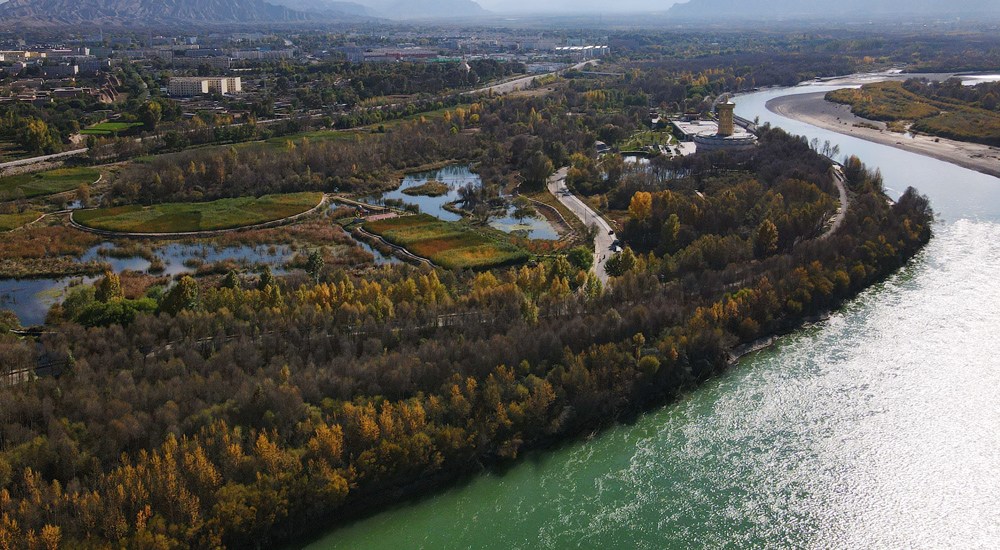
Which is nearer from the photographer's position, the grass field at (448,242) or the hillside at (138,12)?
the grass field at (448,242)

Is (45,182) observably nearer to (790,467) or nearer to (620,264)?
(620,264)

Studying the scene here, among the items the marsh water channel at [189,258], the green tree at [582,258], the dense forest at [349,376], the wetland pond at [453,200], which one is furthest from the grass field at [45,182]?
the green tree at [582,258]

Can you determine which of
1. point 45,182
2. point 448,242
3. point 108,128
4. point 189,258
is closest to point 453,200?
A: point 448,242

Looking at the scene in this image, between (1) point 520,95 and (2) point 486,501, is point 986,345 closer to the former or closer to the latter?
(2) point 486,501

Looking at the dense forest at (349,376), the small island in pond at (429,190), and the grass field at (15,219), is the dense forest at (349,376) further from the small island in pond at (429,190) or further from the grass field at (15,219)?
the small island in pond at (429,190)

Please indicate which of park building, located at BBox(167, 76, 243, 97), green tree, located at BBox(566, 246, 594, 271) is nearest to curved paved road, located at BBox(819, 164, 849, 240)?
green tree, located at BBox(566, 246, 594, 271)

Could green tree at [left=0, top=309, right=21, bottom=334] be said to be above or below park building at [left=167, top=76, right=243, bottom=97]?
below

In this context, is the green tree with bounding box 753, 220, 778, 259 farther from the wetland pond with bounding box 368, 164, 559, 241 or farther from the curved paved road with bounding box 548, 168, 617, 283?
the wetland pond with bounding box 368, 164, 559, 241
